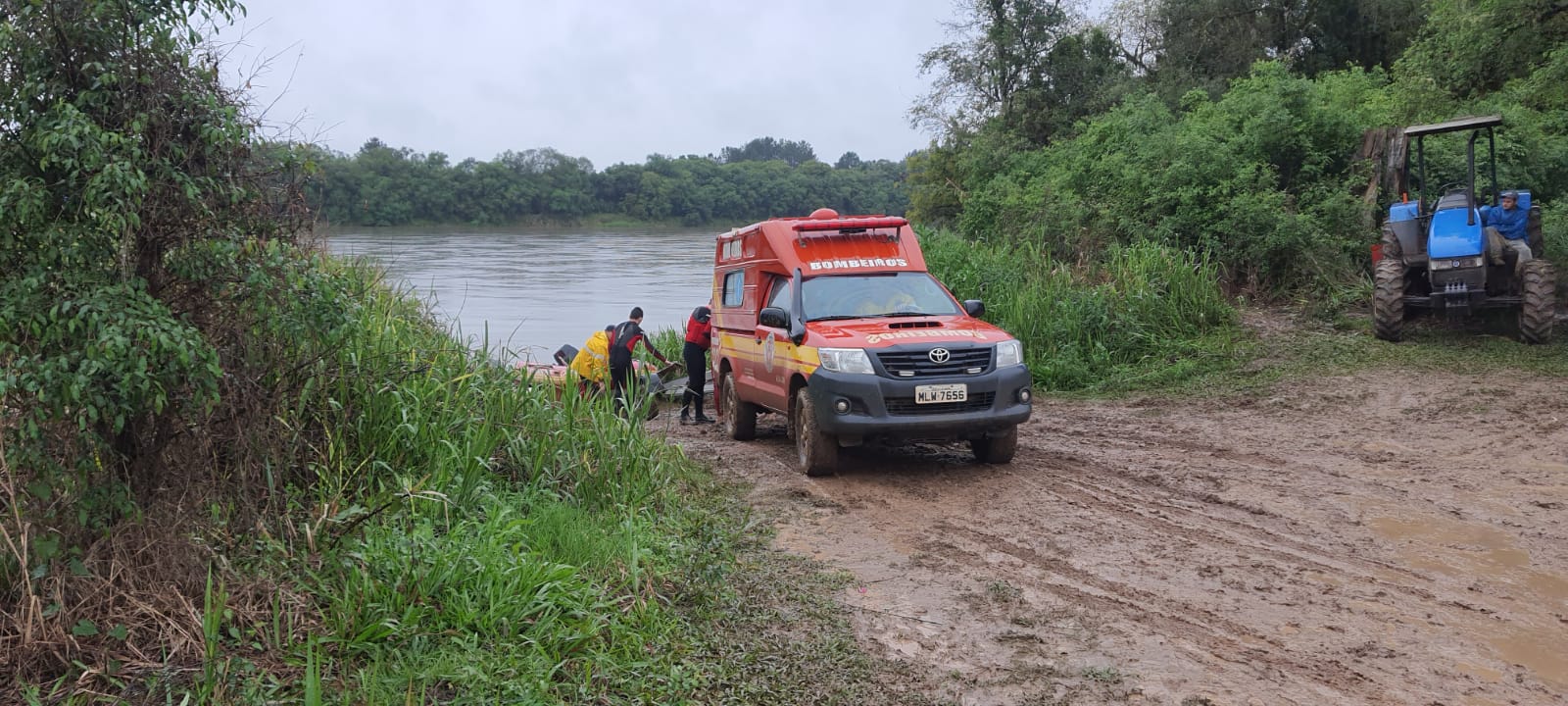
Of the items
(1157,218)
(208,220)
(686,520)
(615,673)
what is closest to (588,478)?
(686,520)

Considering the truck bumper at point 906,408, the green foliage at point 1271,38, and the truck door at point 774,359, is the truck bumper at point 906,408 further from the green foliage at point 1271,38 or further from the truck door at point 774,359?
the green foliage at point 1271,38

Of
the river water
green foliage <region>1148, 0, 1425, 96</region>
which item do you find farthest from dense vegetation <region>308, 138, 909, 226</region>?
green foliage <region>1148, 0, 1425, 96</region>

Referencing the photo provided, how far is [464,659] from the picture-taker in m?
4.52

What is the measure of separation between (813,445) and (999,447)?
5.09ft

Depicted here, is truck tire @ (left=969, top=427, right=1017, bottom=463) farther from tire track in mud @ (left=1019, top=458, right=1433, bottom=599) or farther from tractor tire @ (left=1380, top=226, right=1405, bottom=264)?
tractor tire @ (left=1380, top=226, right=1405, bottom=264)

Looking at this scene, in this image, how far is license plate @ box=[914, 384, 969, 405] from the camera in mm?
8469

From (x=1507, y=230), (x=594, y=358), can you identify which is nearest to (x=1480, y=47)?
(x=1507, y=230)

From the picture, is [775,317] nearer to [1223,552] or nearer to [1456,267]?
[1223,552]

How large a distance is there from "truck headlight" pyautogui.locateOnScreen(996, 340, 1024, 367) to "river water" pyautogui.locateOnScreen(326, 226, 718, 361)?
379cm

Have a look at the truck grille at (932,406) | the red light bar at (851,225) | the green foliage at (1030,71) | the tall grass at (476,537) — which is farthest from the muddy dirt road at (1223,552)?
the green foliage at (1030,71)

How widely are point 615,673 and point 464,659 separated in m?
0.61

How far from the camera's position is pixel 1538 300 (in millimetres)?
12445

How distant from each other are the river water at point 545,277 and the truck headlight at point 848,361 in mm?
2464

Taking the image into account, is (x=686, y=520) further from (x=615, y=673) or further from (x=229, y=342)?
(x=229, y=342)
